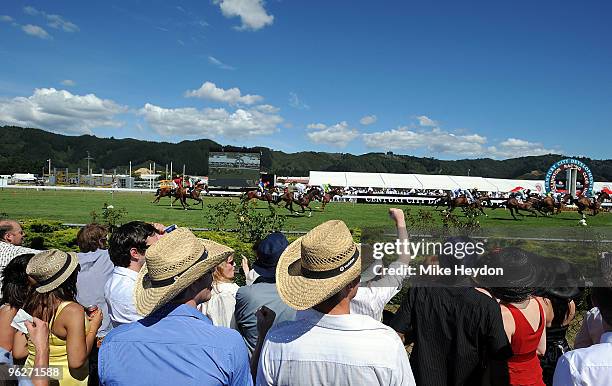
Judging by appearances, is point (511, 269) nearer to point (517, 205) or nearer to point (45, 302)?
point (45, 302)

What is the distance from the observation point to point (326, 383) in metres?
1.69

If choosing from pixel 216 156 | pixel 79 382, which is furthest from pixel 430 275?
pixel 216 156

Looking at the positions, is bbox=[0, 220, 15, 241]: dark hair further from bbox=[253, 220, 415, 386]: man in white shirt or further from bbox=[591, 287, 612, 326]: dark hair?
bbox=[591, 287, 612, 326]: dark hair

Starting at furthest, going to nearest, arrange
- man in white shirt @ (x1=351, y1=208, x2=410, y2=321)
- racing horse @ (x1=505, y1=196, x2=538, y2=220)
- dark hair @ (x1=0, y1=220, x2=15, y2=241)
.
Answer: racing horse @ (x1=505, y1=196, x2=538, y2=220), dark hair @ (x1=0, y1=220, x2=15, y2=241), man in white shirt @ (x1=351, y1=208, x2=410, y2=321)

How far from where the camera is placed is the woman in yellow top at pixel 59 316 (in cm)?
245

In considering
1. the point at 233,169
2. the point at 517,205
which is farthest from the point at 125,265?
the point at 233,169

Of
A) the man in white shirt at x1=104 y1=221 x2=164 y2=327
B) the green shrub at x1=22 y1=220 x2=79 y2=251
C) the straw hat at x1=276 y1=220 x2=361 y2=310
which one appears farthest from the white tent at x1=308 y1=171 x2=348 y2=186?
the straw hat at x1=276 y1=220 x2=361 y2=310

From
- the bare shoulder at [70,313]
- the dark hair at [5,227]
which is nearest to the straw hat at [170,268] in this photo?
the bare shoulder at [70,313]

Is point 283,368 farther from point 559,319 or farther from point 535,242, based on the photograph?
point 535,242

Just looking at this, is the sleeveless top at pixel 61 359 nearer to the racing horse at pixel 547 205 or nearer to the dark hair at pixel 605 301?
the dark hair at pixel 605 301

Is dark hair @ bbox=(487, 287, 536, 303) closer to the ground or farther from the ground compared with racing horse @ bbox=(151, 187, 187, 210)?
farther from the ground

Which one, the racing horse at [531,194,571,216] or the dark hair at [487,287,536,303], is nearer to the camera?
the dark hair at [487,287,536,303]

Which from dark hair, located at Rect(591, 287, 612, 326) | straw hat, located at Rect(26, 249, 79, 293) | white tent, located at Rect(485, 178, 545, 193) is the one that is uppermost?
dark hair, located at Rect(591, 287, 612, 326)

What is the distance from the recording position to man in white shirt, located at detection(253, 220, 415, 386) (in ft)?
5.35
